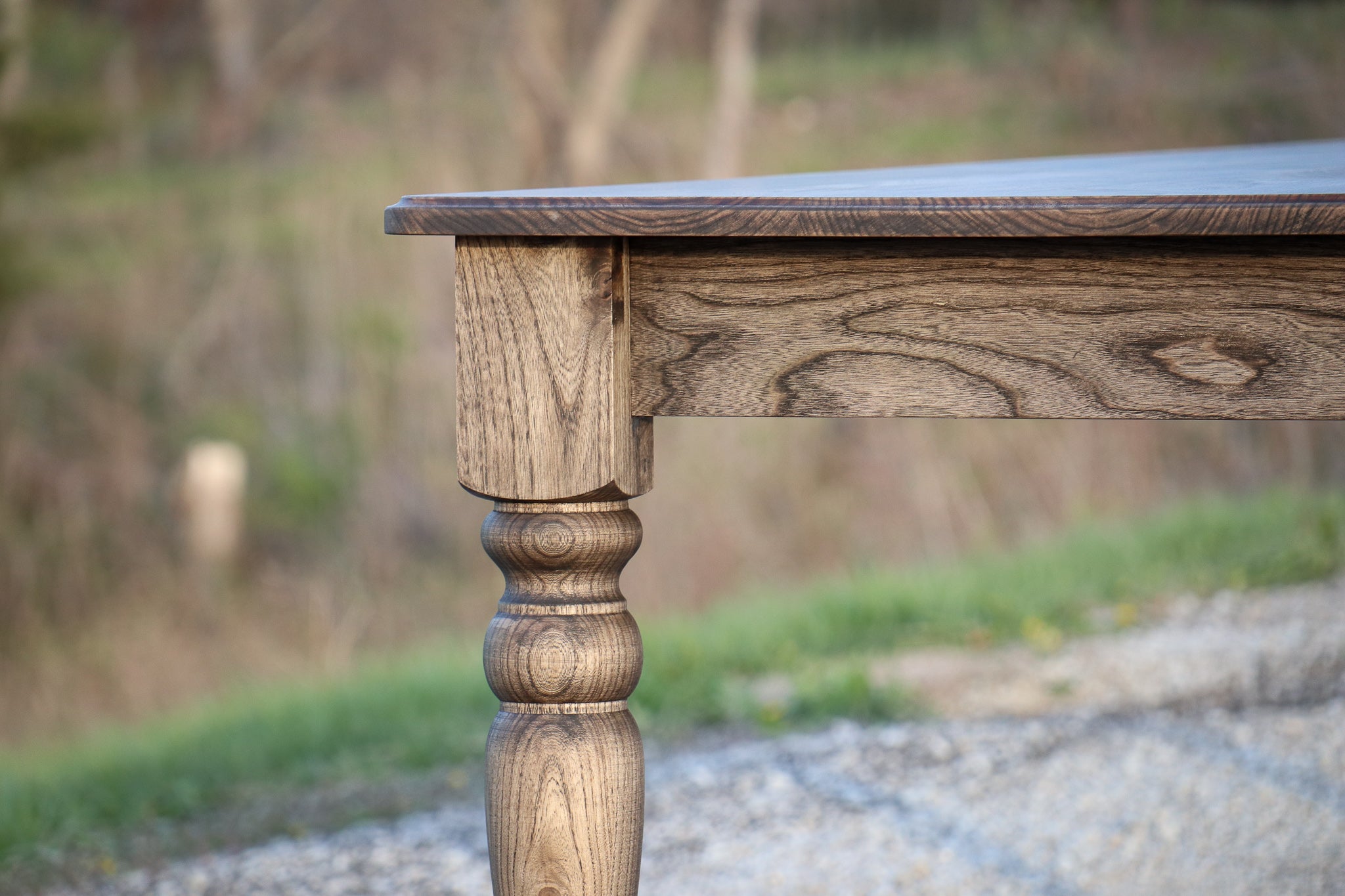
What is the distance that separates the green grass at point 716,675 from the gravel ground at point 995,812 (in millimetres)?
332

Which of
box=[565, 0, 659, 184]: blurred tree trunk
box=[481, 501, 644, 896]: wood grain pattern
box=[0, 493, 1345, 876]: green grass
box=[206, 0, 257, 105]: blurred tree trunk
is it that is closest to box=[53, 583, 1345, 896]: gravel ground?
box=[0, 493, 1345, 876]: green grass

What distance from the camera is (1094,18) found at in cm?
1366

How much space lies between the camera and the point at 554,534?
1109 millimetres

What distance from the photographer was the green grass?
290cm

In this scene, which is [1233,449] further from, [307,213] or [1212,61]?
[307,213]

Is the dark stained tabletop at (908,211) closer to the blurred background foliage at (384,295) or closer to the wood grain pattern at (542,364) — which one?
the wood grain pattern at (542,364)

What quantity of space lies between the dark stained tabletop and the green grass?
195 centimetres

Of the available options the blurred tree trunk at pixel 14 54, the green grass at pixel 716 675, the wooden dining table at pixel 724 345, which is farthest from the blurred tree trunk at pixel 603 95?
the wooden dining table at pixel 724 345

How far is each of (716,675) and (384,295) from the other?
21.5 feet

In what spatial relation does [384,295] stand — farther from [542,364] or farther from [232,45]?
[542,364]

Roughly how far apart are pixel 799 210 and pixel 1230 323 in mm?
357

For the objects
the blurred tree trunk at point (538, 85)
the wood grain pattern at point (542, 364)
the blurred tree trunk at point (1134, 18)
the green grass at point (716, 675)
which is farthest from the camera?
the blurred tree trunk at point (1134, 18)

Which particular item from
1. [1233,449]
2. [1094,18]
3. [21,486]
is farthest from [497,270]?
[1094,18]

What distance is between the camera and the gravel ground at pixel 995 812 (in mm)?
2033
